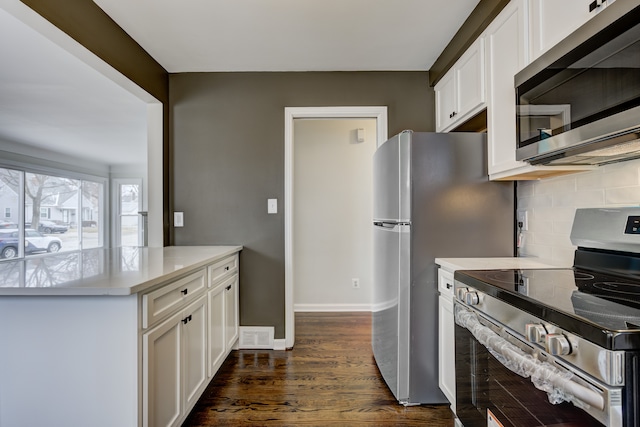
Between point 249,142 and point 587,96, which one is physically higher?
point 249,142

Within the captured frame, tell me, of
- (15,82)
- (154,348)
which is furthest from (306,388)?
(15,82)

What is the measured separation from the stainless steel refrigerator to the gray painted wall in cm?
93

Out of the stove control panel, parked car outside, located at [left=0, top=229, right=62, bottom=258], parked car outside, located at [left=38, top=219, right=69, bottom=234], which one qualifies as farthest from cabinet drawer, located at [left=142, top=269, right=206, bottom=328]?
parked car outside, located at [left=38, top=219, right=69, bottom=234]

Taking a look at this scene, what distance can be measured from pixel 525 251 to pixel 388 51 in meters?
1.67

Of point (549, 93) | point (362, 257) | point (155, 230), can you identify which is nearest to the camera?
Answer: point (549, 93)

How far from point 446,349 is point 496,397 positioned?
0.58m

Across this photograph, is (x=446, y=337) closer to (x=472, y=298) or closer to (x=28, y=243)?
(x=472, y=298)

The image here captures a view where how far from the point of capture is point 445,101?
2412 mm

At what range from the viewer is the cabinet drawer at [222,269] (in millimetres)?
1989

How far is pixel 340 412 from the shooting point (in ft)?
5.89

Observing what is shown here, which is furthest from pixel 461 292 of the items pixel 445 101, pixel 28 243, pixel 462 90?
pixel 28 243

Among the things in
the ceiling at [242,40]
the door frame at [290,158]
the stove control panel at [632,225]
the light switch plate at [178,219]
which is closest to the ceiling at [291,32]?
the ceiling at [242,40]

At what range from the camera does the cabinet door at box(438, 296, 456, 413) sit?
1639mm

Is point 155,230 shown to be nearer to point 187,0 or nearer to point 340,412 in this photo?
point 187,0
